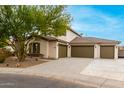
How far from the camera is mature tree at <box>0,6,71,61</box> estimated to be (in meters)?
18.2

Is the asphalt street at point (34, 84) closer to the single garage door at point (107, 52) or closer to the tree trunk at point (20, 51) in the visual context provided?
the tree trunk at point (20, 51)

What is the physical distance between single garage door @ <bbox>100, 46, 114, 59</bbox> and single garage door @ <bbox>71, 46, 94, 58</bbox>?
1511mm

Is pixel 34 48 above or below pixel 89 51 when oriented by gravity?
above

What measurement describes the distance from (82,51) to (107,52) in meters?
3.85

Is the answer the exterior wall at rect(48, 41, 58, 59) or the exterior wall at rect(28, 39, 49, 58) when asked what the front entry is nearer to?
the exterior wall at rect(28, 39, 49, 58)

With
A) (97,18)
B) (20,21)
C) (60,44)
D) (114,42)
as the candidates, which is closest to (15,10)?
(20,21)

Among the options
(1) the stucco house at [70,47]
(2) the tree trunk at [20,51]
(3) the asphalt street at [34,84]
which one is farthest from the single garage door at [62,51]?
(3) the asphalt street at [34,84]

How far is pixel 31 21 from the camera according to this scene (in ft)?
59.6

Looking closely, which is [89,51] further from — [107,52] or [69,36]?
[69,36]

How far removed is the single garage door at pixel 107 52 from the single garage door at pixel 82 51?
4.96 ft

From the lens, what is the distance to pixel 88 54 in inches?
1195

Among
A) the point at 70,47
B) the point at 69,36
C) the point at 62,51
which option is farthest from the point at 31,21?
the point at 69,36

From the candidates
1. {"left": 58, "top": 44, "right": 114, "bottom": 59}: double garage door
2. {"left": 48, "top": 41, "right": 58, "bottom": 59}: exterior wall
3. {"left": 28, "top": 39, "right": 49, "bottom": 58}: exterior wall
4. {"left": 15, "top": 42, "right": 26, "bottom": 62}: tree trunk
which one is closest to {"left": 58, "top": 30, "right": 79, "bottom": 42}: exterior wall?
{"left": 58, "top": 44, "right": 114, "bottom": 59}: double garage door
